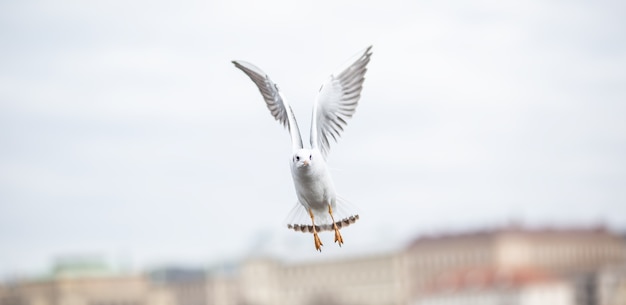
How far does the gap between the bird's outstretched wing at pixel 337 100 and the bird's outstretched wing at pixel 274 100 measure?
0.07m

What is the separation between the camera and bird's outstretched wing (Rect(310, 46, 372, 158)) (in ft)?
15.0

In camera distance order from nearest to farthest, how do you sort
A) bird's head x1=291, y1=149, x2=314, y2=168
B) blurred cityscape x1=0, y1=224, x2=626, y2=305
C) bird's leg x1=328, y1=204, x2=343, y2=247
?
bird's head x1=291, y1=149, x2=314, y2=168 < bird's leg x1=328, y1=204, x2=343, y2=247 < blurred cityscape x1=0, y1=224, x2=626, y2=305

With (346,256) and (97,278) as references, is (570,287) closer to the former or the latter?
(346,256)

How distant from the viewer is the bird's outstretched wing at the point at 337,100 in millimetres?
4578

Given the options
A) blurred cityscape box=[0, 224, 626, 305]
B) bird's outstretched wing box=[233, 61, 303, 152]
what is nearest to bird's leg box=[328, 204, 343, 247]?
bird's outstretched wing box=[233, 61, 303, 152]

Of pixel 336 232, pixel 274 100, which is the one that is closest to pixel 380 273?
pixel 274 100

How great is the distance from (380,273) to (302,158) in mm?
121023

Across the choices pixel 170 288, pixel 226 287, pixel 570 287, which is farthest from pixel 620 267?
pixel 170 288

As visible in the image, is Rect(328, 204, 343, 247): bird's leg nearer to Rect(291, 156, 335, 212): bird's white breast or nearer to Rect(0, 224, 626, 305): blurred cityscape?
Rect(291, 156, 335, 212): bird's white breast

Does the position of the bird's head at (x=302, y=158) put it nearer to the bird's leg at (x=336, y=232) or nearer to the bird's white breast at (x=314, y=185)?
the bird's white breast at (x=314, y=185)

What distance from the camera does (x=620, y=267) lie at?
352 feet

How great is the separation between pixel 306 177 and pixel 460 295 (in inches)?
3982

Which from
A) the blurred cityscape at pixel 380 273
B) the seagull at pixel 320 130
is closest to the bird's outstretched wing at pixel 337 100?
the seagull at pixel 320 130

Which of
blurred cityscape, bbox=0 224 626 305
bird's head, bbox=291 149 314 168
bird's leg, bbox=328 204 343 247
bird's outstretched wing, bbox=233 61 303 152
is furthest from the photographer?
blurred cityscape, bbox=0 224 626 305
